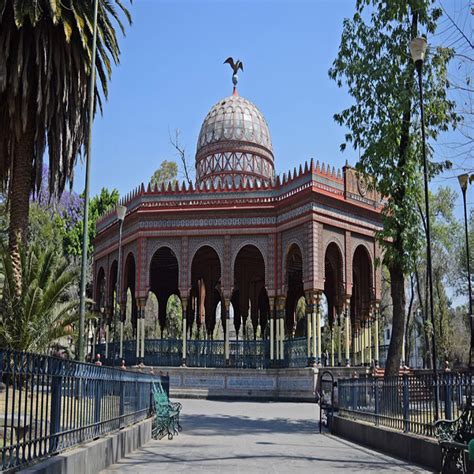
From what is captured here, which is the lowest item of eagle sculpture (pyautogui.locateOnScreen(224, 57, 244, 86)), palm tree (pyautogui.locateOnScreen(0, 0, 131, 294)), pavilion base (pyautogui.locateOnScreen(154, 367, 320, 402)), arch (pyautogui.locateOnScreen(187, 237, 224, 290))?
pavilion base (pyautogui.locateOnScreen(154, 367, 320, 402))

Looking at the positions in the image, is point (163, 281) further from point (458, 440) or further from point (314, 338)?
point (458, 440)

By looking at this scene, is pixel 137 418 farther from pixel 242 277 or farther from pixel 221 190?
pixel 242 277

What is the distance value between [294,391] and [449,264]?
852 inches

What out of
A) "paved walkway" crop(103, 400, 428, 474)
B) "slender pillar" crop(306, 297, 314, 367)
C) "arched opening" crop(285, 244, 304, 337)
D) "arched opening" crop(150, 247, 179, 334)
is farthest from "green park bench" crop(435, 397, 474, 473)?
"arched opening" crop(150, 247, 179, 334)

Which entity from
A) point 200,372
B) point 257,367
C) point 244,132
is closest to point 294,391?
point 257,367

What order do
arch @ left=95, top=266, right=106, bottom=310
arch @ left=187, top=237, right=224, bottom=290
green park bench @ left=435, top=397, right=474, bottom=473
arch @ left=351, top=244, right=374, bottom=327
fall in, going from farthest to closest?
1. arch @ left=95, top=266, right=106, bottom=310
2. arch @ left=351, top=244, right=374, bottom=327
3. arch @ left=187, top=237, right=224, bottom=290
4. green park bench @ left=435, top=397, right=474, bottom=473

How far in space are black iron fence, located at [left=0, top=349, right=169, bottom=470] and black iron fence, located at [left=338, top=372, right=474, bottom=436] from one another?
15.4 feet

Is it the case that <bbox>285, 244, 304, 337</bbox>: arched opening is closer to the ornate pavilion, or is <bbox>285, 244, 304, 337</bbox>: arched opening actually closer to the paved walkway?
the ornate pavilion

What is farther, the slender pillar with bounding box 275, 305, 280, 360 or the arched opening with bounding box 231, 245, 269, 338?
the arched opening with bounding box 231, 245, 269, 338

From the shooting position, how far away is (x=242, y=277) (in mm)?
38062

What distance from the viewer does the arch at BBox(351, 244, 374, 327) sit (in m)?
31.0

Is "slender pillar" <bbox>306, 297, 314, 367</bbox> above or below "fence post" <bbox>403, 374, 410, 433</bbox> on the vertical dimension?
above

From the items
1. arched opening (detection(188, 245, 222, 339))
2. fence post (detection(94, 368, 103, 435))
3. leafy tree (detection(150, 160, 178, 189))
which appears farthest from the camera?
leafy tree (detection(150, 160, 178, 189))

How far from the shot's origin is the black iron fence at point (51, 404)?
5352 mm
